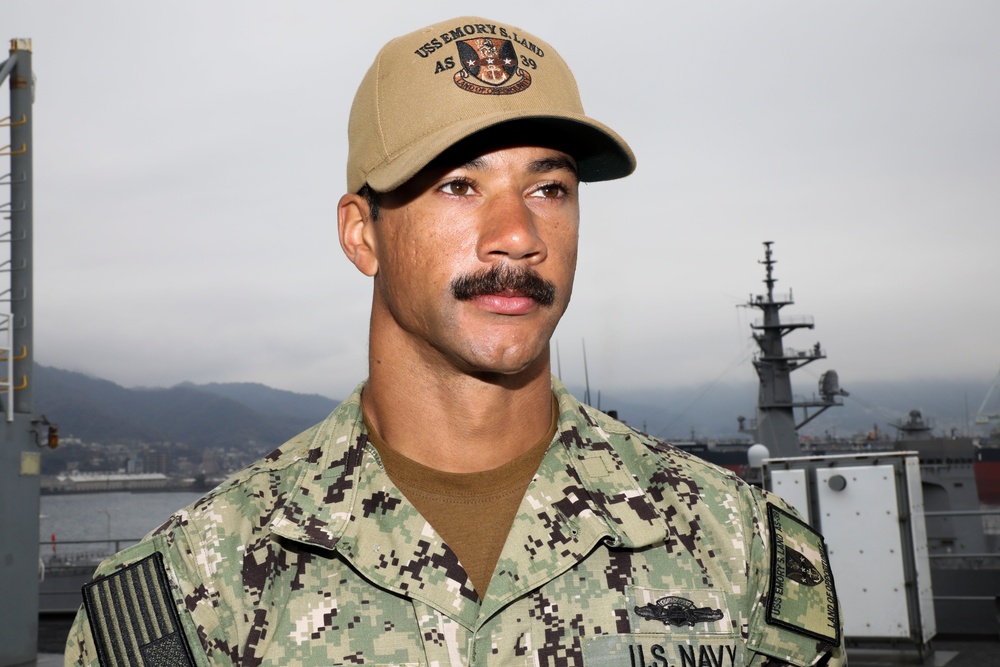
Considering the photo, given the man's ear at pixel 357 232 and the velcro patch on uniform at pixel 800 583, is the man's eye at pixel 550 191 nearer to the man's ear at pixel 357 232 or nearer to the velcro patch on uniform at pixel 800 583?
the man's ear at pixel 357 232

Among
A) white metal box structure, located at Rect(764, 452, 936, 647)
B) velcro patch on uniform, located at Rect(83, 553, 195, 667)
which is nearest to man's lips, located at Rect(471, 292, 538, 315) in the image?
velcro patch on uniform, located at Rect(83, 553, 195, 667)

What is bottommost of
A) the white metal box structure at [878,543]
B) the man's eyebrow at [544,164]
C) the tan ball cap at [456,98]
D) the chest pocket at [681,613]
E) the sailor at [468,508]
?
the white metal box structure at [878,543]

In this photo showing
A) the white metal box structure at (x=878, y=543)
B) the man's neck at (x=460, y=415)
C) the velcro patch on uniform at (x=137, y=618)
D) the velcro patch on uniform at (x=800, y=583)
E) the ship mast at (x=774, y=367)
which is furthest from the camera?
the ship mast at (x=774, y=367)

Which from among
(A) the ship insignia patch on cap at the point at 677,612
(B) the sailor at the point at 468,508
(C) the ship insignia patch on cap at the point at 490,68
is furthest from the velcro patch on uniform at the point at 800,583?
(C) the ship insignia patch on cap at the point at 490,68

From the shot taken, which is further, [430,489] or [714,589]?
Result: [430,489]

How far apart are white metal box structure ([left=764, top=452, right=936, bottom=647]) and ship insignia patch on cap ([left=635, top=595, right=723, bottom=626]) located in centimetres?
575

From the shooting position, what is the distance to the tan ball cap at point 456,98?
1.76 metres

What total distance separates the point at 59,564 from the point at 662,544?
24357 millimetres

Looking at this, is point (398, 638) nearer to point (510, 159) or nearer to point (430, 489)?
point (430, 489)

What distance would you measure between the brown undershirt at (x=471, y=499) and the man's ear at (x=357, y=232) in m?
0.40

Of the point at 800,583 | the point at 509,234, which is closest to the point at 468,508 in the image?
the point at 509,234

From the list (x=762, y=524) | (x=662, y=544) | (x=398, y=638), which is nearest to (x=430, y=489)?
(x=398, y=638)

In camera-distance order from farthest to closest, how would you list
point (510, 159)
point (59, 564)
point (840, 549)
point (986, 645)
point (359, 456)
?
point (59, 564)
point (986, 645)
point (840, 549)
point (359, 456)
point (510, 159)

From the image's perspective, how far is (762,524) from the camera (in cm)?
188
